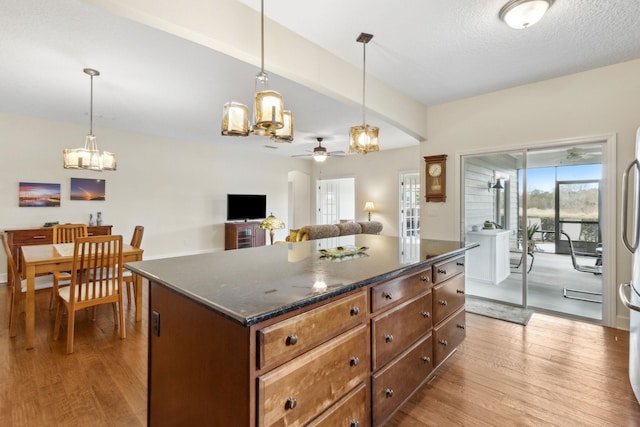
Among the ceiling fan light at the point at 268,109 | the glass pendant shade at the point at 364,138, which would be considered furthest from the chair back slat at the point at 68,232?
the glass pendant shade at the point at 364,138

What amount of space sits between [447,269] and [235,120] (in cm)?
181

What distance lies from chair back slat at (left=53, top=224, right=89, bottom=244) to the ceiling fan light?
3.58 meters

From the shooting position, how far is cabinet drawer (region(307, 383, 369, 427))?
124cm

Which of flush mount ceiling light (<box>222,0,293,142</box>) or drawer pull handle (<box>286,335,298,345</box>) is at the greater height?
flush mount ceiling light (<box>222,0,293,142</box>)

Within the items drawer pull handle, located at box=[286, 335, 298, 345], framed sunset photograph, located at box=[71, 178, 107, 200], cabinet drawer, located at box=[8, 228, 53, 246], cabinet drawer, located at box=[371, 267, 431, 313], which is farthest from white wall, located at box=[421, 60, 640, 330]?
cabinet drawer, located at box=[8, 228, 53, 246]

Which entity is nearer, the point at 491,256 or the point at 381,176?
the point at 491,256

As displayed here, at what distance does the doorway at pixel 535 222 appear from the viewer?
3520mm

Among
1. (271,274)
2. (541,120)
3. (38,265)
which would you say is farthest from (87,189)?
(541,120)

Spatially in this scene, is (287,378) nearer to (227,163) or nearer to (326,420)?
(326,420)

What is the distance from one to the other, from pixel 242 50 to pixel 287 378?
83.4 inches

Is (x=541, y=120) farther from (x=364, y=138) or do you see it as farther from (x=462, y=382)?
(x=462, y=382)

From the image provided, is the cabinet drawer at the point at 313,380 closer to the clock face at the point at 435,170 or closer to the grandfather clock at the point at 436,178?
the grandfather clock at the point at 436,178

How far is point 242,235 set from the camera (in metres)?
7.46

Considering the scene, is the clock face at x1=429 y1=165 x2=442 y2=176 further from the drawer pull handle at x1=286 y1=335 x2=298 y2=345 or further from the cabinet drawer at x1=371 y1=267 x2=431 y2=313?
the drawer pull handle at x1=286 y1=335 x2=298 y2=345
